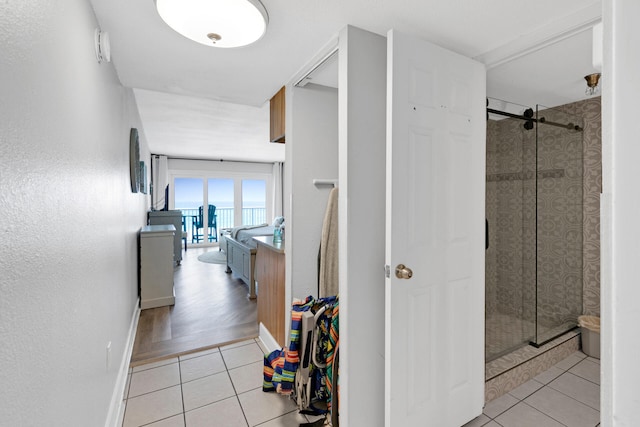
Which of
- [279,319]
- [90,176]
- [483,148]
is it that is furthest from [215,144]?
[483,148]

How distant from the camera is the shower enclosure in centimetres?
273

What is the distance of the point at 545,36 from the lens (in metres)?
1.56

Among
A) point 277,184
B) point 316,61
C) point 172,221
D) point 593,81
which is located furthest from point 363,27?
point 277,184

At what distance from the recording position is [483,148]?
1.78m

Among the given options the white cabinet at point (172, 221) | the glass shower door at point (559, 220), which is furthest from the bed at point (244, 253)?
the glass shower door at point (559, 220)

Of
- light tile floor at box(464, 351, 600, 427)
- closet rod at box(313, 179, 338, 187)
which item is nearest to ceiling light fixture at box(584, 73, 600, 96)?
closet rod at box(313, 179, 338, 187)

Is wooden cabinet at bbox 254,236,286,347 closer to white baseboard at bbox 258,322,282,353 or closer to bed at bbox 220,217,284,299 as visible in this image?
white baseboard at bbox 258,322,282,353

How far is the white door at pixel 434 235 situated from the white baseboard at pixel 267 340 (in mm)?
1258

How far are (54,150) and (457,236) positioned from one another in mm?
1735

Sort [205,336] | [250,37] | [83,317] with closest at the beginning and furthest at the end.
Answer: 1. [83,317]
2. [250,37]
3. [205,336]

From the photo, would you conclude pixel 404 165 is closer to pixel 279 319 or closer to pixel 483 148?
pixel 483 148

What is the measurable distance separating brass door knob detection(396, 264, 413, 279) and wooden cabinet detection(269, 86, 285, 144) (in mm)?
1447

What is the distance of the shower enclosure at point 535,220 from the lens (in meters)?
2.73

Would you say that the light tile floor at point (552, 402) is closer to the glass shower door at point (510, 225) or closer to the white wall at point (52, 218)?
the glass shower door at point (510, 225)
